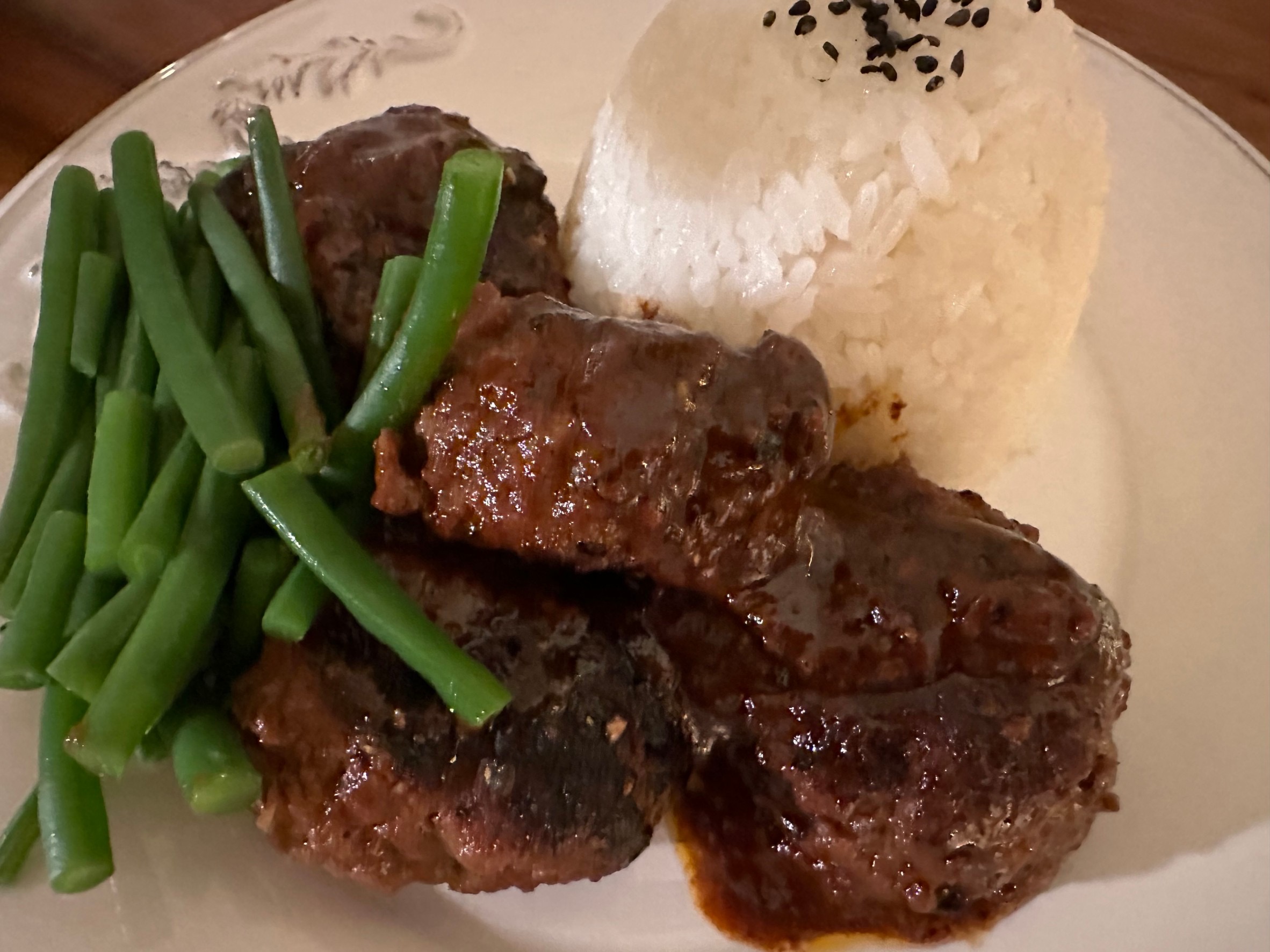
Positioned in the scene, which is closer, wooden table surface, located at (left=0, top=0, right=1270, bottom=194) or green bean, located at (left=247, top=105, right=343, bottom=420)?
green bean, located at (left=247, top=105, right=343, bottom=420)

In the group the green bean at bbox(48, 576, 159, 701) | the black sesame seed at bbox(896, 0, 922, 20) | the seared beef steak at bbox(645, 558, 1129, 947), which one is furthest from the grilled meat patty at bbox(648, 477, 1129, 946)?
the black sesame seed at bbox(896, 0, 922, 20)

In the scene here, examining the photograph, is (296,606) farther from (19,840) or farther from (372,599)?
(19,840)

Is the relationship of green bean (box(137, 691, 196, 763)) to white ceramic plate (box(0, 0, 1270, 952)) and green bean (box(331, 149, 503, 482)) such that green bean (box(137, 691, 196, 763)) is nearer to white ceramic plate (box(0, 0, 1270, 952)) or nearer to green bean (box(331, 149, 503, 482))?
white ceramic plate (box(0, 0, 1270, 952))

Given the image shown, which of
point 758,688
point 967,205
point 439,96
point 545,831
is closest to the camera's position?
point 545,831

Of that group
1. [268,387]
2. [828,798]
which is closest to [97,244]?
[268,387]

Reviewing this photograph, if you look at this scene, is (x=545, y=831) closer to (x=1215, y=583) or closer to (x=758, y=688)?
(x=758, y=688)

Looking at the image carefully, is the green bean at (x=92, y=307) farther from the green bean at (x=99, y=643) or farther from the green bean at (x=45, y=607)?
the green bean at (x=99, y=643)
